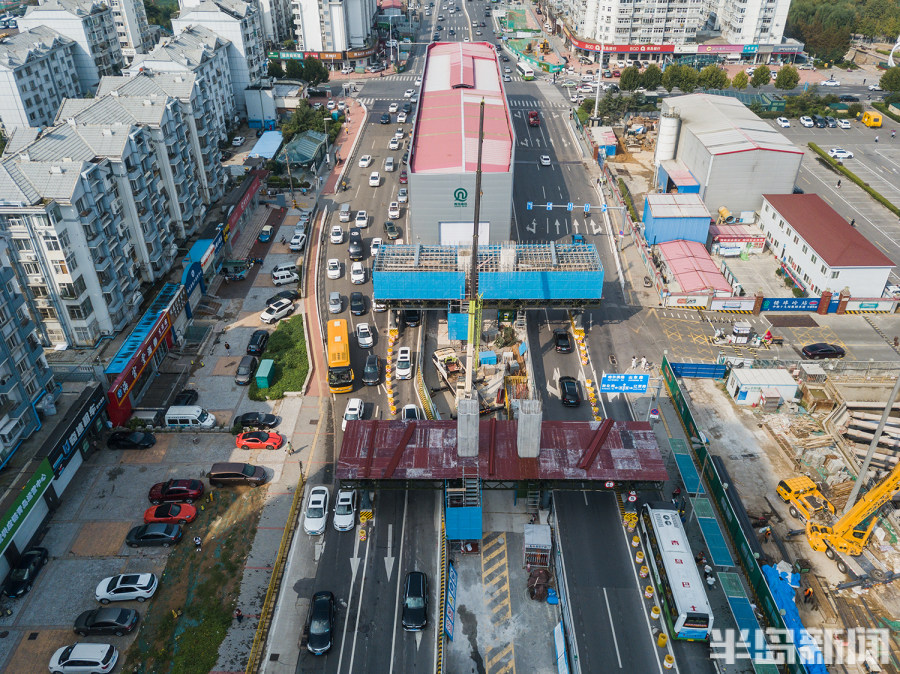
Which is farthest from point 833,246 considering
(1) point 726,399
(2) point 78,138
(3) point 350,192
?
(2) point 78,138

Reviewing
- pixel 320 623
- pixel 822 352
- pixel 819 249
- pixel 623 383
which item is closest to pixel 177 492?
pixel 320 623

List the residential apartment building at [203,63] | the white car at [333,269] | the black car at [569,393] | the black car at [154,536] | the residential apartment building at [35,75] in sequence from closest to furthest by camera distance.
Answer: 1. the black car at [154,536]
2. the black car at [569,393]
3. the white car at [333,269]
4. the residential apartment building at [203,63]
5. the residential apartment building at [35,75]

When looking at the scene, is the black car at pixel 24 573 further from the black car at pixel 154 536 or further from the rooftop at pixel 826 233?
the rooftop at pixel 826 233

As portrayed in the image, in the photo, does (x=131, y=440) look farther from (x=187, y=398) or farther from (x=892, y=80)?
(x=892, y=80)

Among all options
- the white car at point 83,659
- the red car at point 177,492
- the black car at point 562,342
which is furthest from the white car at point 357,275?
the white car at point 83,659

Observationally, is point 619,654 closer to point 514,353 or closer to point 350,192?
point 514,353
